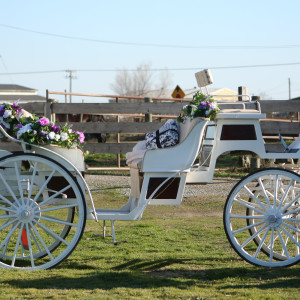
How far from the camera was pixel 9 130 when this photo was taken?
5930mm

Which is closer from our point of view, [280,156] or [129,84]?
[280,156]

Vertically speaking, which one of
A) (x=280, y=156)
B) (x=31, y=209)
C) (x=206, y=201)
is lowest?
(x=206, y=201)

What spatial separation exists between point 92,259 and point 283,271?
1.85 m

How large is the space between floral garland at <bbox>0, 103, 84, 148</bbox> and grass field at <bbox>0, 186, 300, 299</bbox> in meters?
1.16

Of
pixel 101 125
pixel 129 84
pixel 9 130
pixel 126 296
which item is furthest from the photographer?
pixel 129 84

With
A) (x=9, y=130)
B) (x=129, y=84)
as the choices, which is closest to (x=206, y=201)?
(x=9, y=130)

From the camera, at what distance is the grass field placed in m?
4.79

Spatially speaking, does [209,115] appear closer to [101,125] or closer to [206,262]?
[206,262]

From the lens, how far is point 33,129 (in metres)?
5.76

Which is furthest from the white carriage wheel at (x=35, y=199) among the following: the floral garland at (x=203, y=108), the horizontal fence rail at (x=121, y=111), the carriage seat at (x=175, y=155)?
the horizontal fence rail at (x=121, y=111)

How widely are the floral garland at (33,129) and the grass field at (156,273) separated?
116cm

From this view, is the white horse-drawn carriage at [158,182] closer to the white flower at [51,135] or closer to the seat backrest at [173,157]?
the seat backrest at [173,157]

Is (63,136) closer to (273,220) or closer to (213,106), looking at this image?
(213,106)

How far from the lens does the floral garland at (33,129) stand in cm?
572
